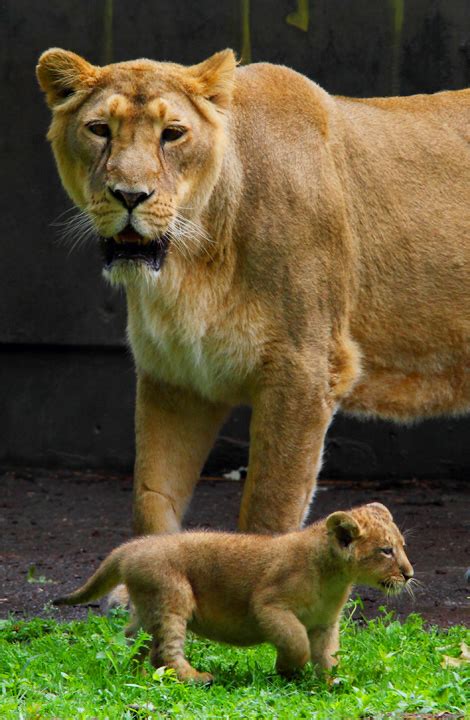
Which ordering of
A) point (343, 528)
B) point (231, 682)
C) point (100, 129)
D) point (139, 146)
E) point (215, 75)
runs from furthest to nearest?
point (215, 75) < point (100, 129) < point (139, 146) < point (231, 682) < point (343, 528)

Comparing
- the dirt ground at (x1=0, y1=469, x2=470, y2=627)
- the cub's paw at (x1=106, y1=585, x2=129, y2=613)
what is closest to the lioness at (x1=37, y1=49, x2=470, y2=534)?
the cub's paw at (x1=106, y1=585, x2=129, y2=613)

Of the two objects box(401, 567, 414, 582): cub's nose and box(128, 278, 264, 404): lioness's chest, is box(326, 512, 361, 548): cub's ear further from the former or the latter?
box(128, 278, 264, 404): lioness's chest

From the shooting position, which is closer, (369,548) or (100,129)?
(369,548)

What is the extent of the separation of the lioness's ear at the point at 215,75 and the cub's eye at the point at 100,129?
42 cm

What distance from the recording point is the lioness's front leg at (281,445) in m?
5.44

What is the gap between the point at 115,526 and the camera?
305 inches

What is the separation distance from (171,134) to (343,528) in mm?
1645

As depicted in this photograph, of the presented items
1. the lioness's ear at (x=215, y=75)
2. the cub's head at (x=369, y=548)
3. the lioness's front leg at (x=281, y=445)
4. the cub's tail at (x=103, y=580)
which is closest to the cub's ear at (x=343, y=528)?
the cub's head at (x=369, y=548)

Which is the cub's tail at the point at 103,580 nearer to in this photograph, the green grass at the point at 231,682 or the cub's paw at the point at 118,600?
the green grass at the point at 231,682

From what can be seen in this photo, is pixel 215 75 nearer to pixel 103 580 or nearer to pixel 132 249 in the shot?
pixel 132 249

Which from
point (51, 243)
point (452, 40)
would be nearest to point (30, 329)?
point (51, 243)

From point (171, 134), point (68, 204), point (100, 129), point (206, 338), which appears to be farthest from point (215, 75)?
point (68, 204)

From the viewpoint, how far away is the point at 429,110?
631 cm

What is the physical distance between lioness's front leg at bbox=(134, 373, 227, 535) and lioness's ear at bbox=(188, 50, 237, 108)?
120 cm
